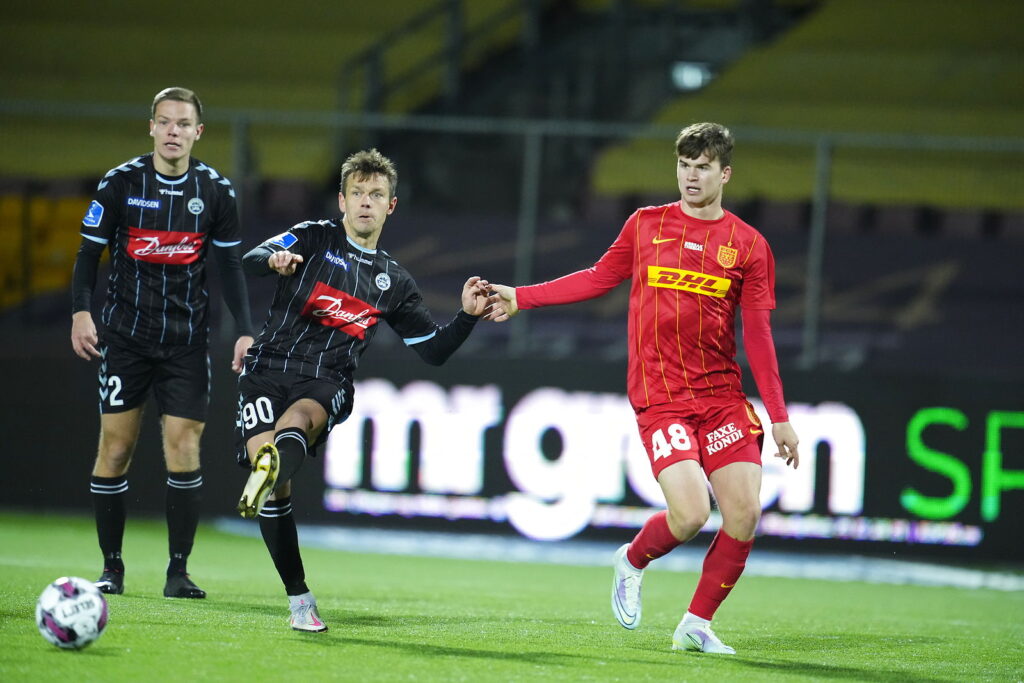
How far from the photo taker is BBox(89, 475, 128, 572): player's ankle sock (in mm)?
6746

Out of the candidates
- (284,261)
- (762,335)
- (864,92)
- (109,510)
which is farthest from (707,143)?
(864,92)

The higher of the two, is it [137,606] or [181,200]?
[181,200]

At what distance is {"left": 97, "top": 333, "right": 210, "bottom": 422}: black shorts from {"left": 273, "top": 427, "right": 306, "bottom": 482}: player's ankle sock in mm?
1382

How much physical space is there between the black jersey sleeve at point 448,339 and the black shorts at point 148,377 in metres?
1.30

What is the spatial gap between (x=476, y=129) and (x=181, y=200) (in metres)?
4.84

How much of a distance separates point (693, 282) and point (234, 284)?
2404 mm

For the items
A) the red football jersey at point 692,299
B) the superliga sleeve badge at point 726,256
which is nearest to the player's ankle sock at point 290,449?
the red football jersey at point 692,299

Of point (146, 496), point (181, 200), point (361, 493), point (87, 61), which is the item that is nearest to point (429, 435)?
point (361, 493)

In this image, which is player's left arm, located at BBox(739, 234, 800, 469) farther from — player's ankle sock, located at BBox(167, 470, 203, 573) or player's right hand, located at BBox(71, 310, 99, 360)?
player's right hand, located at BBox(71, 310, 99, 360)

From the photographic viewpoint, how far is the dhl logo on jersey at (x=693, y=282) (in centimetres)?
582

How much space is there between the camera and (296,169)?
1495 cm

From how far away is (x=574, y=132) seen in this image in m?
11.0

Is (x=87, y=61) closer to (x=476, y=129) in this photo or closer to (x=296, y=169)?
(x=296, y=169)

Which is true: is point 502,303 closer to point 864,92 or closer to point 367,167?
point 367,167
